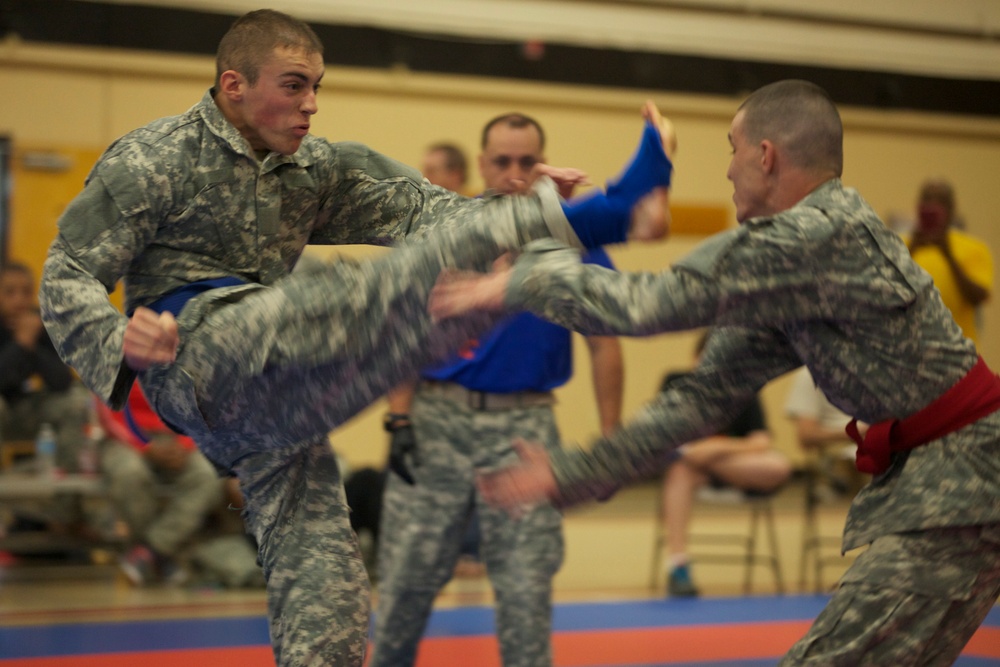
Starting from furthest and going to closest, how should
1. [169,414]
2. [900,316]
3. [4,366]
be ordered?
1. [4,366]
2. [169,414]
3. [900,316]

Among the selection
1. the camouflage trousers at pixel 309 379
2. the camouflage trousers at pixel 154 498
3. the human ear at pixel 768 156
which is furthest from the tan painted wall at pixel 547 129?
the human ear at pixel 768 156

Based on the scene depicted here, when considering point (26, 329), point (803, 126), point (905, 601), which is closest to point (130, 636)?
point (26, 329)

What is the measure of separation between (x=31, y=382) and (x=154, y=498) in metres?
1.02

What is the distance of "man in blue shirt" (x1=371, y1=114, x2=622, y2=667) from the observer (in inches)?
133

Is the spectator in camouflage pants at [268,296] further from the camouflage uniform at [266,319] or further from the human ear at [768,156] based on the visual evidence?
the human ear at [768,156]

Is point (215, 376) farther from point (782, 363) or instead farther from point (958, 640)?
point (958, 640)

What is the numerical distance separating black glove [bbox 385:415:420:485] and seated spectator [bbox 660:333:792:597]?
8.55ft

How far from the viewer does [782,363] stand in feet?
7.94

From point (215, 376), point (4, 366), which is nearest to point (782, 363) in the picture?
point (215, 376)

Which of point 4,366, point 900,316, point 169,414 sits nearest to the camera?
point 900,316

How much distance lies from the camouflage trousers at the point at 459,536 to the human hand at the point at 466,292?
4.27 ft

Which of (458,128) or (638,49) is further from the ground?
(638,49)

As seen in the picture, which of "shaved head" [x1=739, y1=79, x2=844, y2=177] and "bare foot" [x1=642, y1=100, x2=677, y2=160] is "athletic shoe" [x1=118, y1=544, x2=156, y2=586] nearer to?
"bare foot" [x1=642, y1=100, x2=677, y2=160]

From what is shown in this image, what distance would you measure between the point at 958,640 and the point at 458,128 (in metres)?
7.90
